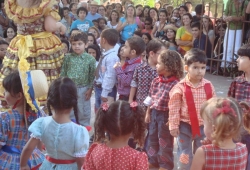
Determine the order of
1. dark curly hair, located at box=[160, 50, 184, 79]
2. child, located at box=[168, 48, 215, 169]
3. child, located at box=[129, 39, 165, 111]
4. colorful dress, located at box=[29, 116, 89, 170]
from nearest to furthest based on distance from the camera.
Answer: colorful dress, located at box=[29, 116, 89, 170]
child, located at box=[168, 48, 215, 169]
dark curly hair, located at box=[160, 50, 184, 79]
child, located at box=[129, 39, 165, 111]

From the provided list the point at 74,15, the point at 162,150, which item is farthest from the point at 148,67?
the point at 74,15

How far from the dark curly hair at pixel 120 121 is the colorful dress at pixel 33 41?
2202mm

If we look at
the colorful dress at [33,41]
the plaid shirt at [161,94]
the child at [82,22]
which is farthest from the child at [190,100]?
the child at [82,22]

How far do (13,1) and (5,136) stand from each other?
218cm

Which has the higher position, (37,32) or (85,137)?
(37,32)

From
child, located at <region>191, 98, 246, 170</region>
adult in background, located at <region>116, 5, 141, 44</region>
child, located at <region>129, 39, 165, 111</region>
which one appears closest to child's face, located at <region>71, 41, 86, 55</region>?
child, located at <region>129, 39, 165, 111</region>

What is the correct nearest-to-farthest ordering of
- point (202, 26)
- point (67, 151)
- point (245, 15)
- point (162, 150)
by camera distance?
point (67, 151) → point (162, 150) → point (245, 15) → point (202, 26)

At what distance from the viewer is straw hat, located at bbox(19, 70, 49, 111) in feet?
9.95

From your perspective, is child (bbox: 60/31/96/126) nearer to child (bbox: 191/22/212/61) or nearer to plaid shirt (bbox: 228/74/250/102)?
plaid shirt (bbox: 228/74/250/102)

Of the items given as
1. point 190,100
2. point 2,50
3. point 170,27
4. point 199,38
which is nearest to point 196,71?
point 190,100

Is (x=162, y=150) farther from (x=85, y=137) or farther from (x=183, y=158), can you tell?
(x=85, y=137)

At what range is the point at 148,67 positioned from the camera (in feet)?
14.2

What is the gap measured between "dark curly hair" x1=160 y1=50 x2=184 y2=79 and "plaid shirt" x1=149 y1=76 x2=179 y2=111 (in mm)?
96

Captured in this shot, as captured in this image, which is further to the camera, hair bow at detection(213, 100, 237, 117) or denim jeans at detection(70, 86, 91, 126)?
denim jeans at detection(70, 86, 91, 126)
